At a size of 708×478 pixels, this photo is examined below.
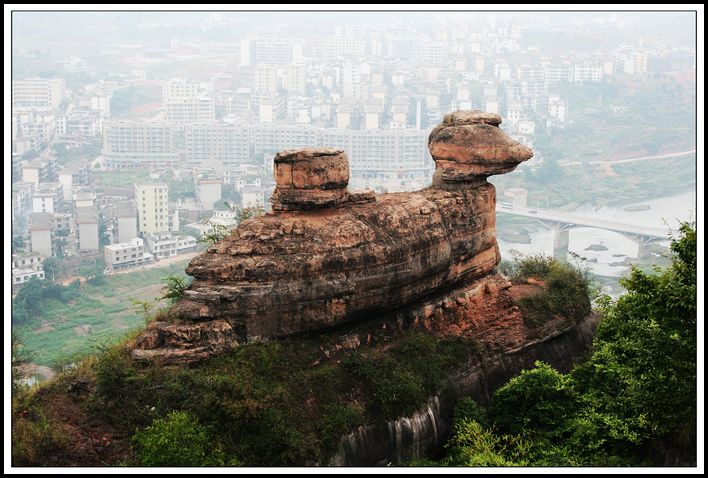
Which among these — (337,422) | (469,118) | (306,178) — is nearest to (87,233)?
(469,118)

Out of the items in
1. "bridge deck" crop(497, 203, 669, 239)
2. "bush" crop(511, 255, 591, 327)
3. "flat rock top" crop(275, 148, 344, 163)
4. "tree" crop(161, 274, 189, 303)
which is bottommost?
"bridge deck" crop(497, 203, 669, 239)

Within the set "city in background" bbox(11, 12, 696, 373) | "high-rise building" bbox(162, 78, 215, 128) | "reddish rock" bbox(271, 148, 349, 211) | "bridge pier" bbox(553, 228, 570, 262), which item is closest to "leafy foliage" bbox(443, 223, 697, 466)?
"reddish rock" bbox(271, 148, 349, 211)

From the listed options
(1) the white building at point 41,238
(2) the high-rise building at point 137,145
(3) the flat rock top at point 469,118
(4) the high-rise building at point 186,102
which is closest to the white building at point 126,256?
(1) the white building at point 41,238

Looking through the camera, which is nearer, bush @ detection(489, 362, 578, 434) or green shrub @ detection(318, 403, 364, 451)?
green shrub @ detection(318, 403, 364, 451)

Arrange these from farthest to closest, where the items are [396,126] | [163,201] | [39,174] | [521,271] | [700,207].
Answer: [396,126], [39,174], [163,201], [521,271], [700,207]

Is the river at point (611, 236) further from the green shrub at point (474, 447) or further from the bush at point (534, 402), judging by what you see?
the green shrub at point (474, 447)

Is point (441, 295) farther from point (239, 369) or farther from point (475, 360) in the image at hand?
point (239, 369)

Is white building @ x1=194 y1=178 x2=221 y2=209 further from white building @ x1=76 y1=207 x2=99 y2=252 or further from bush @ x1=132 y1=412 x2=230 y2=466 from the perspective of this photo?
bush @ x1=132 y1=412 x2=230 y2=466

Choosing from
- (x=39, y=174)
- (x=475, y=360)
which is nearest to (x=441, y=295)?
(x=475, y=360)
